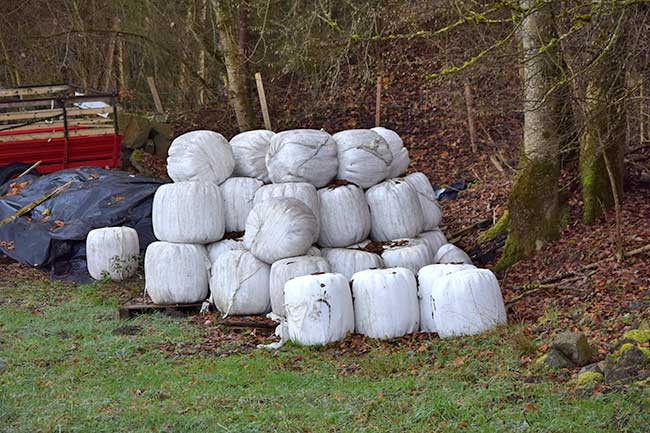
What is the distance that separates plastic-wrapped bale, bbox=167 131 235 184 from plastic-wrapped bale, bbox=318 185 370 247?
1.29m

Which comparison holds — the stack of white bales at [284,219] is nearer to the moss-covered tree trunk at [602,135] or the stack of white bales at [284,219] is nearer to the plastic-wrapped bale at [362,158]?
the plastic-wrapped bale at [362,158]

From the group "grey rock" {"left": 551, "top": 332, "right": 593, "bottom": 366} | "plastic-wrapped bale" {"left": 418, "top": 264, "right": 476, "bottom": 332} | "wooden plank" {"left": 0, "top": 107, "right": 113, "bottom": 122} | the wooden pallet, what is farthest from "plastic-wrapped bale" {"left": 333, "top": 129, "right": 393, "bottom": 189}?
"wooden plank" {"left": 0, "top": 107, "right": 113, "bottom": 122}

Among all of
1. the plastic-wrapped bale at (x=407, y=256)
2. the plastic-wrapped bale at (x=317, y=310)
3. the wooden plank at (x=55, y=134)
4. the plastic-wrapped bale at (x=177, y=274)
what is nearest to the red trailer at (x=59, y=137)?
the wooden plank at (x=55, y=134)

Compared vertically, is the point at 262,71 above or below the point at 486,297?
above

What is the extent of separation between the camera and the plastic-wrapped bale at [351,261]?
33.0 ft

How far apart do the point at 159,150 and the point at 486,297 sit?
42.4ft

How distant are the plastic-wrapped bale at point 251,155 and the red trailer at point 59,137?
18.0 ft

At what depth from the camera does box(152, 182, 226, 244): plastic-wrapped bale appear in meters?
10.5

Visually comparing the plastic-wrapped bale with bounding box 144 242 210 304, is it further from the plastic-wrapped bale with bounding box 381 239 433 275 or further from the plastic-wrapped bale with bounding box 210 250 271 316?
the plastic-wrapped bale with bounding box 381 239 433 275

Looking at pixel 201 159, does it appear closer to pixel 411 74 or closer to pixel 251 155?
pixel 251 155

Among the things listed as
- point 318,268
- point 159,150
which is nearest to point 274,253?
point 318,268

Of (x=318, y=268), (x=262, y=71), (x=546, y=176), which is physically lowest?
(x=318, y=268)

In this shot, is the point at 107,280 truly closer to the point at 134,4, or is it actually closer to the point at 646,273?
the point at 646,273

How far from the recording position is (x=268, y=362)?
8000 mm
